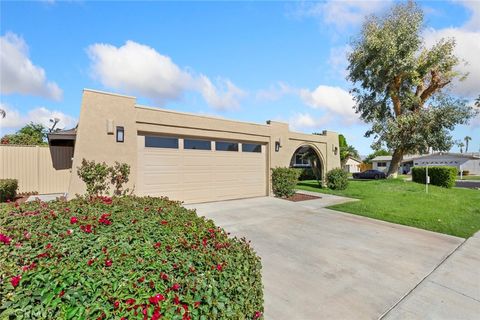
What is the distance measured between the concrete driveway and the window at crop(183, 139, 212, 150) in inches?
110

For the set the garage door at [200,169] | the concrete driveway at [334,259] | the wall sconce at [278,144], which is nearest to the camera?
the concrete driveway at [334,259]

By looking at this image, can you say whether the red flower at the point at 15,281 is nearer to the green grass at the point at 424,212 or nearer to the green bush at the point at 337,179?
the green grass at the point at 424,212

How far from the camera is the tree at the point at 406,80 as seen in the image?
17.3m

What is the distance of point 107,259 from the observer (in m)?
1.95

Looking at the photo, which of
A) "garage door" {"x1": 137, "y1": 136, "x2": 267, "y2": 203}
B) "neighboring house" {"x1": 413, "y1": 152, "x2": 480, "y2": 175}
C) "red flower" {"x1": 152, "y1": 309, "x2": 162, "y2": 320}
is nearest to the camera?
"red flower" {"x1": 152, "y1": 309, "x2": 162, "y2": 320}

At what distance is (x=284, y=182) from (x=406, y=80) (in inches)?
532

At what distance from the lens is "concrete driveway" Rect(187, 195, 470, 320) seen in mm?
3371

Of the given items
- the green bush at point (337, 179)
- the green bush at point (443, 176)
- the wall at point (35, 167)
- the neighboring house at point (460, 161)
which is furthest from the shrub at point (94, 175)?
the neighboring house at point (460, 161)

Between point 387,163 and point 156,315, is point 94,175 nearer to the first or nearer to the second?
point 156,315

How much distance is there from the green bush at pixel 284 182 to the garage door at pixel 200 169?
0.56 meters

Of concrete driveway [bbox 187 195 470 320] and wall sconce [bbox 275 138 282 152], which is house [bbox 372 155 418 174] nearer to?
wall sconce [bbox 275 138 282 152]

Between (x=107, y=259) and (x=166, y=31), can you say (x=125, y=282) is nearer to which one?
(x=107, y=259)

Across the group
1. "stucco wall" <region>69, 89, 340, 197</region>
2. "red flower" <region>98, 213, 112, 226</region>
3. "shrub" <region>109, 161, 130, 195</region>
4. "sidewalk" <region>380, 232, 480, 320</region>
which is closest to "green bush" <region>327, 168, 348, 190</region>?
"stucco wall" <region>69, 89, 340, 197</region>

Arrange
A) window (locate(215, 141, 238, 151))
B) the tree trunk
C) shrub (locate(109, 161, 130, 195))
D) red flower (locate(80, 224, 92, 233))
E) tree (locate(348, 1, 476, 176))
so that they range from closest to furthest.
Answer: red flower (locate(80, 224, 92, 233)) → shrub (locate(109, 161, 130, 195)) → window (locate(215, 141, 238, 151)) → tree (locate(348, 1, 476, 176)) → the tree trunk
